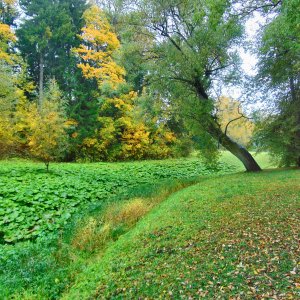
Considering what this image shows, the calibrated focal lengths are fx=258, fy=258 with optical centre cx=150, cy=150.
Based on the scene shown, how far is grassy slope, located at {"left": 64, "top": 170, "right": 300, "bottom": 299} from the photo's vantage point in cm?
288

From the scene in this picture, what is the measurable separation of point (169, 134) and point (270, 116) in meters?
9.75

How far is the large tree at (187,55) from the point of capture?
923 centimetres

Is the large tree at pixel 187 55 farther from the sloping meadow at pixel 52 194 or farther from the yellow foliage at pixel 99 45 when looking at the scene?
the yellow foliage at pixel 99 45

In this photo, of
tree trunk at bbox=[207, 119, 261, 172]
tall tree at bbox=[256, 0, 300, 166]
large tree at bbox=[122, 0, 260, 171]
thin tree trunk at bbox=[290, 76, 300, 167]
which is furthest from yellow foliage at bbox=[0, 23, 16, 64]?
thin tree trunk at bbox=[290, 76, 300, 167]

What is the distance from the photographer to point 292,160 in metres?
11.4

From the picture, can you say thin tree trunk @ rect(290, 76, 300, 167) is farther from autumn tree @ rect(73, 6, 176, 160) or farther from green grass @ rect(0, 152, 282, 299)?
autumn tree @ rect(73, 6, 176, 160)

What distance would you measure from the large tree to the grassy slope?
521 centimetres

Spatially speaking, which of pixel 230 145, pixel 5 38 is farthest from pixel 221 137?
pixel 5 38

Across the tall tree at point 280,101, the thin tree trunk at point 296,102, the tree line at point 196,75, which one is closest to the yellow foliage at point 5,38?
the tree line at point 196,75

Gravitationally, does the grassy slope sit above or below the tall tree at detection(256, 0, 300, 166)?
below

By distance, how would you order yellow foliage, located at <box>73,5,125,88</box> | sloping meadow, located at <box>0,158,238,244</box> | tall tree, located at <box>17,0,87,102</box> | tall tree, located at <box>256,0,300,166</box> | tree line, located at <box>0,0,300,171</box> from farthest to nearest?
tall tree, located at <box>17,0,87,102</box> < yellow foliage, located at <box>73,5,125,88</box> < tall tree, located at <box>256,0,300,166</box> < tree line, located at <box>0,0,300,171</box> < sloping meadow, located at <box>0,158,238,244</box>

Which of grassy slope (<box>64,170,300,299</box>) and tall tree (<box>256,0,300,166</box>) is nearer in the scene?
grassy slope (<box>64,170,300,299</box>)

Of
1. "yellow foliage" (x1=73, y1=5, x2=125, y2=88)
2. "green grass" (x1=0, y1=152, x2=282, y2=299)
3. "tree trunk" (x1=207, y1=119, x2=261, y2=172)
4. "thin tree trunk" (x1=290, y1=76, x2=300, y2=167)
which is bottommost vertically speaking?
"green grass" (x1=0, y1=152, x2=282, y2=299)

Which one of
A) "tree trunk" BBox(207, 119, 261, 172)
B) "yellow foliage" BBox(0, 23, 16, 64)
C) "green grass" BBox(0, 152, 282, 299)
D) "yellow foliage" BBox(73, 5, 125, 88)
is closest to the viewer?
"green grass" BBox(0, 152, 282, 299)
